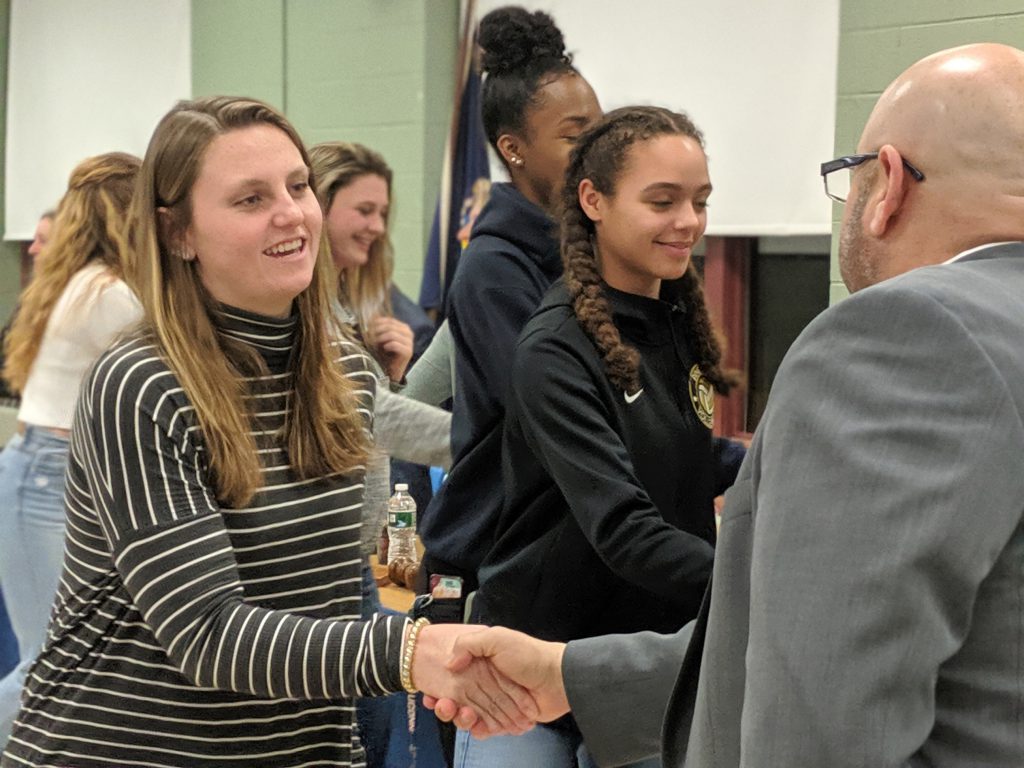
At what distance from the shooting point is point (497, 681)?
1.80 m

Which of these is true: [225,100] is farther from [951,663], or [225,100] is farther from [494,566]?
[951,663]

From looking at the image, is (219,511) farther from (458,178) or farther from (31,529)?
(458,178)

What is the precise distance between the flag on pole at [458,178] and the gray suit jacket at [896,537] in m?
4.08

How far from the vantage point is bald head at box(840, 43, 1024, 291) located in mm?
1110

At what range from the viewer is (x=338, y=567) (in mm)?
1733

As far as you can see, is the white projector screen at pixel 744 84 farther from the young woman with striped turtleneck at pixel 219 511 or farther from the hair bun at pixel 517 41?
the young woman with striped turtleneck at pixel 219 511

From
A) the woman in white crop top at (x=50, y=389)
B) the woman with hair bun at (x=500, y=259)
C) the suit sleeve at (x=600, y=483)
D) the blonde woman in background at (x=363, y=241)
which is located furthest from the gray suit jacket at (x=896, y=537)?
the woman in white crop top at (x=50, y=389)

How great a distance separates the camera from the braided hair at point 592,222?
77.6 inches

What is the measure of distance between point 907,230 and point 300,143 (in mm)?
972

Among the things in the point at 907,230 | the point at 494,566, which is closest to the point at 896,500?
the point at 907,230

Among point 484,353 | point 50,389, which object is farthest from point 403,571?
point 484,353

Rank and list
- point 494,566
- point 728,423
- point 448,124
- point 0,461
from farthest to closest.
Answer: point 448,124
point 728,423
point 0,461
point 494,566

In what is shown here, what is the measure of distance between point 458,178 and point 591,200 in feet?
10.2

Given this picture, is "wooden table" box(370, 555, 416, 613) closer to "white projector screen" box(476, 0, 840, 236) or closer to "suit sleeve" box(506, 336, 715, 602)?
"suit sleeve" box(506, 336, 715, 602)
